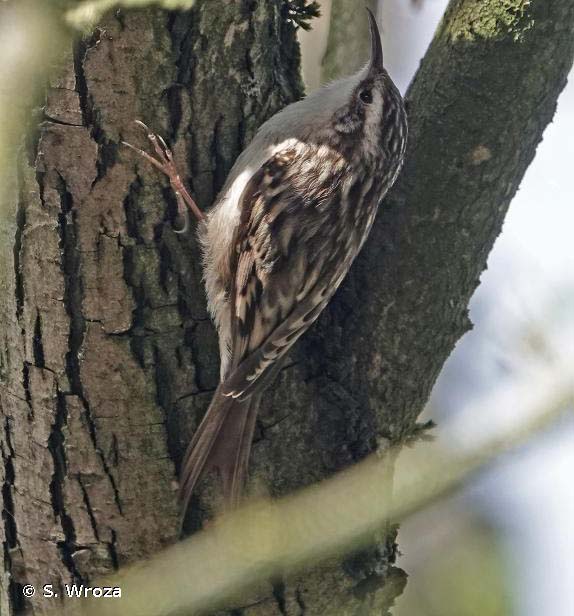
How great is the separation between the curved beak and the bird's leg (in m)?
0.74

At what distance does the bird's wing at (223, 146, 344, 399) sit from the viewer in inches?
88.3

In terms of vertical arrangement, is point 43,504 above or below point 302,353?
below

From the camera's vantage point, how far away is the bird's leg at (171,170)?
188cm

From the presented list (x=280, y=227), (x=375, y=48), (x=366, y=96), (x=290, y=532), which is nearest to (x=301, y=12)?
(x=375, y=48)

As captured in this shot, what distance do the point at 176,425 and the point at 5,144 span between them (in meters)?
0.74

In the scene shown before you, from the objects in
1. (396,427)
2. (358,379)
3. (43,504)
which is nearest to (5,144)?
(43,504)

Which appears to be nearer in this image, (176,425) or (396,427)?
(176,425)

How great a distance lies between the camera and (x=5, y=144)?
1.75 m

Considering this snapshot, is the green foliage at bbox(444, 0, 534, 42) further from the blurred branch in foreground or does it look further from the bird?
the blurred branch in foreground

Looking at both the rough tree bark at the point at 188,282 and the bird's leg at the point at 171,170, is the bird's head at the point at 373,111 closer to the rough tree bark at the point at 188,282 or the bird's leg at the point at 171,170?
the rough tree bark at the point at 188,282

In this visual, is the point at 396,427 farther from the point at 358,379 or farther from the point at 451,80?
the point at 451,80

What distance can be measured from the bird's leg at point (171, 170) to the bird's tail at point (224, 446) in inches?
16.8

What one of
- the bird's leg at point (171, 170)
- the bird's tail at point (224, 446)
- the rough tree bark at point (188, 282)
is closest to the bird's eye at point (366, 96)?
the rough tree bark at point (188, 282)
